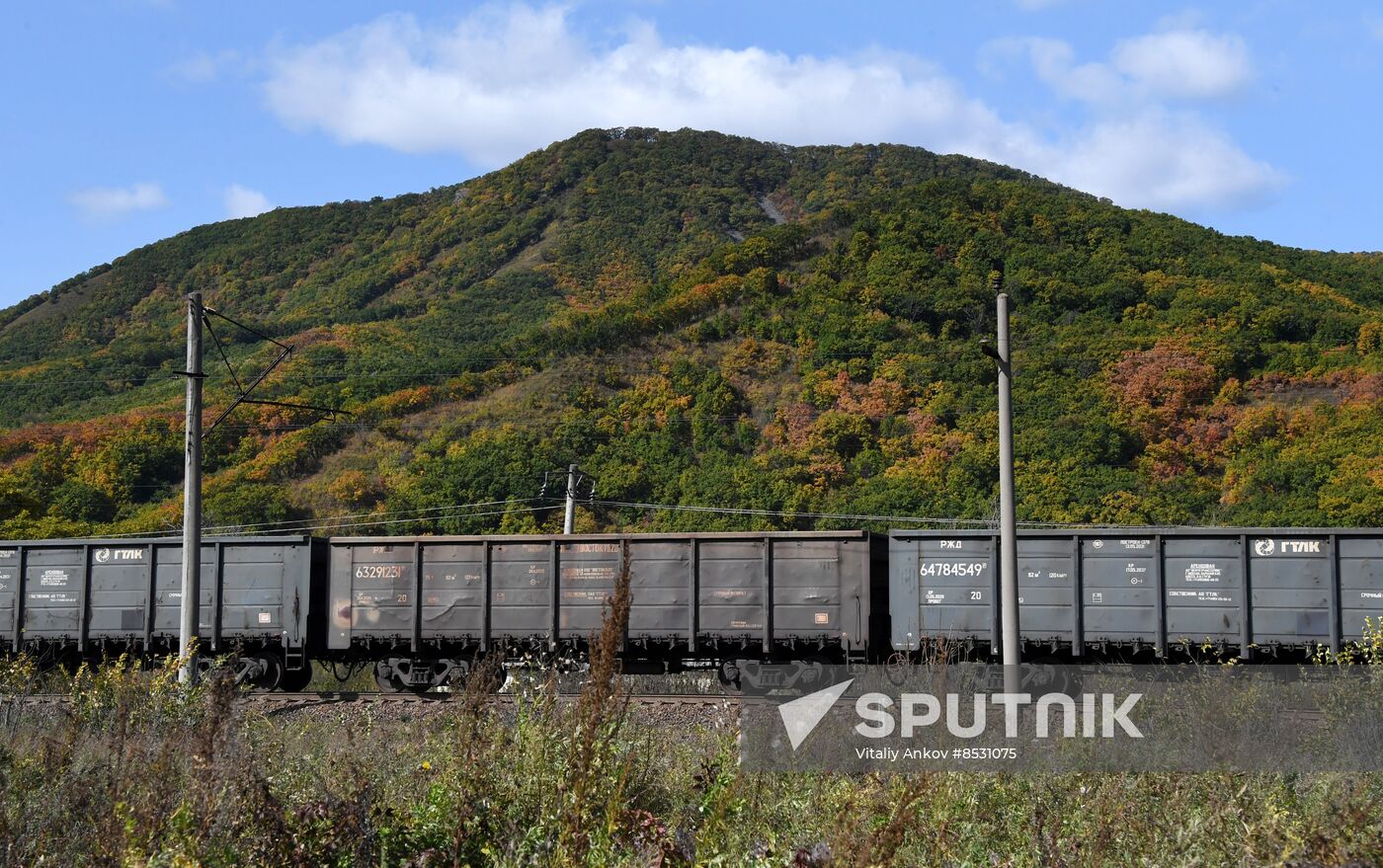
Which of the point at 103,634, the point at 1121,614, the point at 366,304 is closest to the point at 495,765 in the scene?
the point at 1121,614

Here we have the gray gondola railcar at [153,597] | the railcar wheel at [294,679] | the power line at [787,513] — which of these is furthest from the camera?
the power line at [787,513]

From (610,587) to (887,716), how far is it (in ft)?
31.6

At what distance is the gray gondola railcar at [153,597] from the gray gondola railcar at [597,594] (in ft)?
2.55

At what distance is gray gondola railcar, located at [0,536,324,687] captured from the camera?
20156 millimetres

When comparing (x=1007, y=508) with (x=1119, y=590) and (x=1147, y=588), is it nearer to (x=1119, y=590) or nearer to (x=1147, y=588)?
(x=1119, y=590)

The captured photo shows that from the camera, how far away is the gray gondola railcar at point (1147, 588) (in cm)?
1736

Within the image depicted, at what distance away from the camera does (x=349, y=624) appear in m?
20.2

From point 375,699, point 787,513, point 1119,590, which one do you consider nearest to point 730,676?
point 375,699

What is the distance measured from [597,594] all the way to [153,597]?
26.8 ft

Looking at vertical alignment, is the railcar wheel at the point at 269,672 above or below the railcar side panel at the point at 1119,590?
below

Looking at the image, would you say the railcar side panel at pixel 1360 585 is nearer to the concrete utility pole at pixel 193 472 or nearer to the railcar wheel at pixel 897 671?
the railcar wheel at pixel 897 671

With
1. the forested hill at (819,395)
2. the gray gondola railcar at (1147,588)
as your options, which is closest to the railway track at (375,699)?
the gray gondola railcar at (1147,588)

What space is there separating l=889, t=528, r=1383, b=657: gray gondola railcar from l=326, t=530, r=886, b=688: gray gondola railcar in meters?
1.02

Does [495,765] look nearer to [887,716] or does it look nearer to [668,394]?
[887,716]
